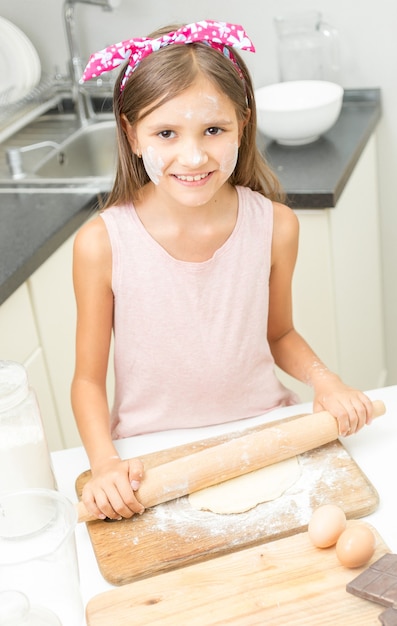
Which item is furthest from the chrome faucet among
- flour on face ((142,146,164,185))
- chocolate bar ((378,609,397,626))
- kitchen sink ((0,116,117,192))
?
chocolate bar ((378,609,397,626))

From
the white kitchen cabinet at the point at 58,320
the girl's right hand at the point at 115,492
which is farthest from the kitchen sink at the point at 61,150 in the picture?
the girl's right hand at the point at 115,492

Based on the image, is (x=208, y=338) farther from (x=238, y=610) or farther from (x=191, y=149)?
(x=238, y=610)

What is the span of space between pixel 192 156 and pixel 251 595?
1.85ft

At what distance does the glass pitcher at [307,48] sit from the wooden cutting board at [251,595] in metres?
1.82

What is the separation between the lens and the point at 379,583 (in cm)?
84

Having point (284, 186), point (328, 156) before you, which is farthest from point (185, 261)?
point (328, 156)

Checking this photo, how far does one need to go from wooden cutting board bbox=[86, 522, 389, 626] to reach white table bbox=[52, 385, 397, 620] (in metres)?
0.06

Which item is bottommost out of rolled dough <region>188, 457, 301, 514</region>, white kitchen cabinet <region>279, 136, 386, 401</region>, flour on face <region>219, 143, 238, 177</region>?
white kitchen cabinet <region>279, 136, 386, 401</region>

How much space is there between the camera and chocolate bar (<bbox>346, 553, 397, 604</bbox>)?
0.83 metres

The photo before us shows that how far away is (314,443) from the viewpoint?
43.6 inches

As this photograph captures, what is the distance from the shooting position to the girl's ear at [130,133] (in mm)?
1286

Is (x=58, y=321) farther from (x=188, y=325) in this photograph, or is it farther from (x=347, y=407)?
(x=347, y=407)

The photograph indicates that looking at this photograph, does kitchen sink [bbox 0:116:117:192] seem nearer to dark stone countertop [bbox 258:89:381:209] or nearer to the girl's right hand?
dark stone countertop [bbox 258:89:381:209]

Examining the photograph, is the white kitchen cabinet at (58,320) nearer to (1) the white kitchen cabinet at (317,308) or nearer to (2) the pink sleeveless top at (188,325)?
(1) the white kitchen cabinet at (317,308)
